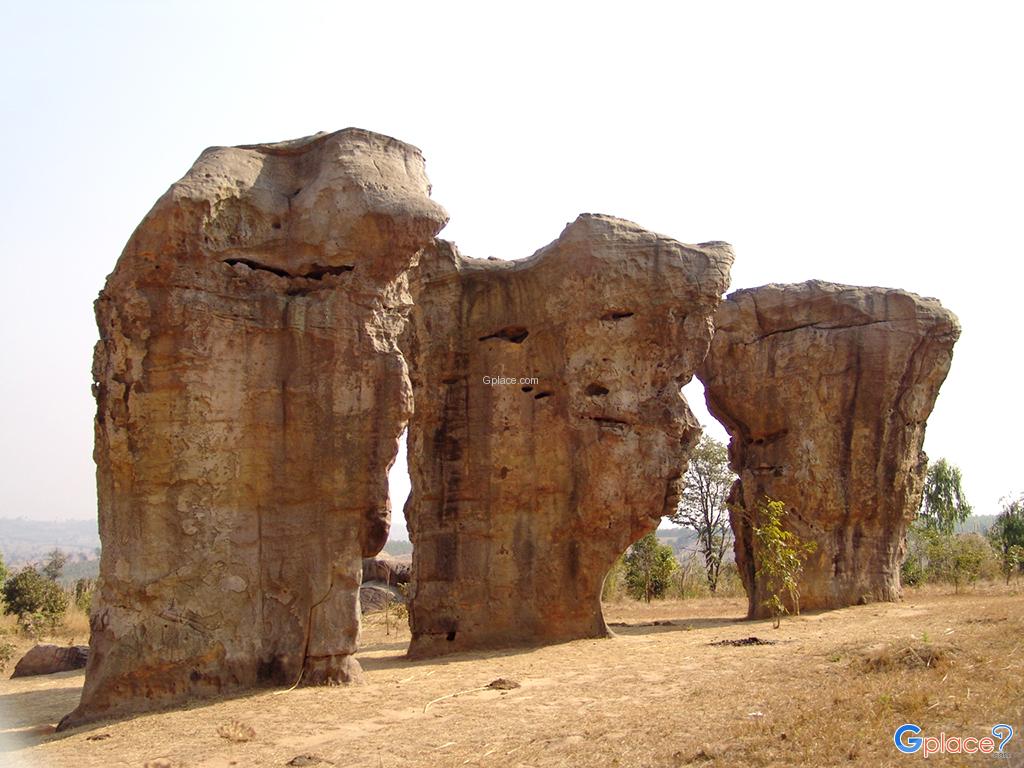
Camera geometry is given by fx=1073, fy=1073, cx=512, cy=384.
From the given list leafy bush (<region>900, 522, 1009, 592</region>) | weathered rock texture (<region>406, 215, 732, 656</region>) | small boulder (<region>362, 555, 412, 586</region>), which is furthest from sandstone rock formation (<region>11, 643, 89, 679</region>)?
leafy bush (<region>900, 522, 1009, 592</region>)

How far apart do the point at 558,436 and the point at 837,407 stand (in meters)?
5.29

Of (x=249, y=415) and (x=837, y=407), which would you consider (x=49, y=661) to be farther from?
(x=837, y=407)

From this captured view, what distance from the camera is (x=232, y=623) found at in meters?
8.77

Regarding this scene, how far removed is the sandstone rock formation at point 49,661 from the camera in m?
12.3

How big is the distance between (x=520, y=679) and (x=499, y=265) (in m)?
5.48

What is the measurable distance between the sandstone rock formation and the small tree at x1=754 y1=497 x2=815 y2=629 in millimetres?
8294

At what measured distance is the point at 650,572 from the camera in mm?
22922

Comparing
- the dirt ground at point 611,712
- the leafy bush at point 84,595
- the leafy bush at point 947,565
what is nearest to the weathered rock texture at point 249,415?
the dirt ground at point 611,712

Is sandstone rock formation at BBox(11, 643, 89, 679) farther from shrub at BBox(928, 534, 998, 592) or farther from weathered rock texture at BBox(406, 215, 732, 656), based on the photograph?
shrub at BBox(928, 534, 998, 592)

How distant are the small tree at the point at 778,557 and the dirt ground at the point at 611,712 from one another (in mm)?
3066

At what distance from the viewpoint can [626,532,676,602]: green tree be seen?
2291 cm

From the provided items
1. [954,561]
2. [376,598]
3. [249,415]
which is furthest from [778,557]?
[954,561]

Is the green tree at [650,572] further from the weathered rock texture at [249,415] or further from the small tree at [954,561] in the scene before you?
the weathered rock texture at [249,415]

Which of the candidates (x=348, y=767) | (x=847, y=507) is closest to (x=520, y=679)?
(x=348, y=767)
